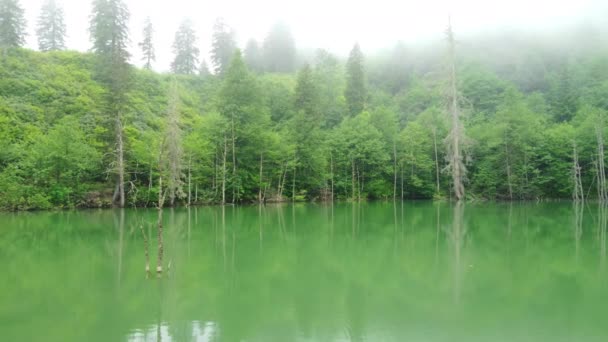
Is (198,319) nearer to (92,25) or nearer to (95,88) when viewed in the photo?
(95,88)

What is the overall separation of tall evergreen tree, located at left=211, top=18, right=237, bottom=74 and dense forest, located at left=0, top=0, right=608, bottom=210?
220 mm

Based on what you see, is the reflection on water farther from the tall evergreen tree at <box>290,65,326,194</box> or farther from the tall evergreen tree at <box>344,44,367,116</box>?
the tall evergreen tree at <box>344,44,367,116</box>

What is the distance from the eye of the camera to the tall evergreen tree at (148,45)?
202 ft

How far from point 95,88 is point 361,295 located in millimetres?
41733

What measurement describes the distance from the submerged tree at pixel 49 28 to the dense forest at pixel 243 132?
15 centimetres

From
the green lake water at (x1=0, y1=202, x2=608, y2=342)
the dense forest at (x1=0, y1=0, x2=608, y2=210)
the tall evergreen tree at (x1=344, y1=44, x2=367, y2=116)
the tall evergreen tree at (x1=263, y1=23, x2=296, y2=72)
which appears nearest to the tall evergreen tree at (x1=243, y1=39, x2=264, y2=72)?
the tall evergreen tree at (x1=263, y1=23, x2=296, y2=72)

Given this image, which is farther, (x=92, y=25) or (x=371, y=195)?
(x=371, y=195)

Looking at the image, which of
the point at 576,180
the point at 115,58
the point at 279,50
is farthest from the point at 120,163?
the point at 279,50

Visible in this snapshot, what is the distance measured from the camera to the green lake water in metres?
6.39

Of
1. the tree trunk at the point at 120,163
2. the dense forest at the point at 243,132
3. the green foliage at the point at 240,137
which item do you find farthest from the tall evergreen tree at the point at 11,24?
the tree trunk at the point at 120,163

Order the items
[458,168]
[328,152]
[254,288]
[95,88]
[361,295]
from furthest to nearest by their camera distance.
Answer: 1. [328,152]
2. [95,88]
3. [458,168]
4. [254,288]
5. [361,295]

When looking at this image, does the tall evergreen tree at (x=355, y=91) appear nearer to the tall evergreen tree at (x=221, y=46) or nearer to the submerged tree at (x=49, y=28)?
the tall evergreen tree at (x=221, y=46)

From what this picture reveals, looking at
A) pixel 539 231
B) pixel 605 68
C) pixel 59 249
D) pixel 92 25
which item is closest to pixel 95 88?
pixel 92 25

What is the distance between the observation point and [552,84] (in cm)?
7262
